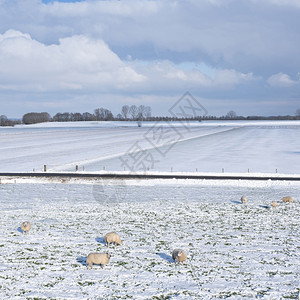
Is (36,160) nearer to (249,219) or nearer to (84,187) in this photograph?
(84,187)

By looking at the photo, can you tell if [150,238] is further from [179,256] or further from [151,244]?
[179,256]

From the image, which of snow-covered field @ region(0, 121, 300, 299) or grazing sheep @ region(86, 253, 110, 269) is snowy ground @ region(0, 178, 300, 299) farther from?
grazing sheep @ region(86, 253, 110, 269)

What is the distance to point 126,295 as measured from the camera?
39.8 feet

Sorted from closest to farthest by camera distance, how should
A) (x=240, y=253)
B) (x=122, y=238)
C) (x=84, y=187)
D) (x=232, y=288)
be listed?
1. (x=232, y=288)
2. (x=240, y=253)
3. (x=122, y=238)
4. (x=84, y=187)

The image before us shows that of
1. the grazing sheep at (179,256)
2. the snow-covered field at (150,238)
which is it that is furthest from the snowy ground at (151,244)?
the grazing sheep at (179,256)

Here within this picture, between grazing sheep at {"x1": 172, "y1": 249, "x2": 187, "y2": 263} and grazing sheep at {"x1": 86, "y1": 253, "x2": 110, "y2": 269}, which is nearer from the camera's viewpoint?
grazing sheep at {"x1": 86, "y1": 253, "x2": 110, "y2": 269}

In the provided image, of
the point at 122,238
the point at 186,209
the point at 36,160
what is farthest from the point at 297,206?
the point at 36,160

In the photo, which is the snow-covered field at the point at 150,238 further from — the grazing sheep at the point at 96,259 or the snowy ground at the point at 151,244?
the grazing sheep at the point at 96,259

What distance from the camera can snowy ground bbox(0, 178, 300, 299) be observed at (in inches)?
499

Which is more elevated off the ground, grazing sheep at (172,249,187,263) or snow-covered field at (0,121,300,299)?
grazing sheep at (172,249,187,263)

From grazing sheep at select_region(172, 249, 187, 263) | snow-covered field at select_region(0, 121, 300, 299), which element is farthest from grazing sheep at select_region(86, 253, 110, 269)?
grazing sheep at select_region(172, 249, 187, 263)

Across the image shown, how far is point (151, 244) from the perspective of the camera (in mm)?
17375

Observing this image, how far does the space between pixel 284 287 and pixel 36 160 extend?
134 ft

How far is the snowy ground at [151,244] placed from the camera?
1268cm
